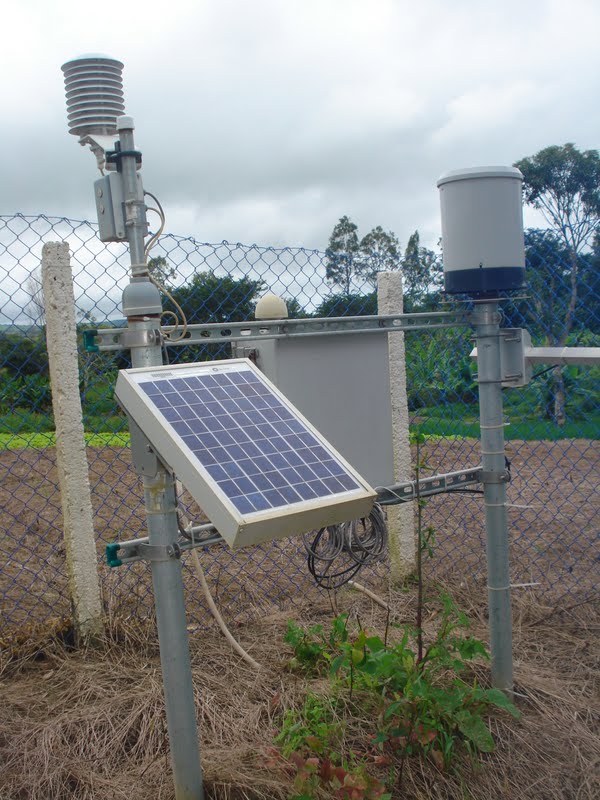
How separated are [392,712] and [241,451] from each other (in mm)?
1093

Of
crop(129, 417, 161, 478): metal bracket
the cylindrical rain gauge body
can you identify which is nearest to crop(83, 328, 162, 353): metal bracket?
crop(129, 417, 161, 478): metal bracket

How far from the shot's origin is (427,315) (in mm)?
2770

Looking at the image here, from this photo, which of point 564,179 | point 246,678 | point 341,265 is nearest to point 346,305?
point 341,265

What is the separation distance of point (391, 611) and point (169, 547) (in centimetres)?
201

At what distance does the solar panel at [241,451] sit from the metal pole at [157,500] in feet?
0.46

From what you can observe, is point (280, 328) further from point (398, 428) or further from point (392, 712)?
point (398, 428)

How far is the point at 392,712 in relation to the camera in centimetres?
247

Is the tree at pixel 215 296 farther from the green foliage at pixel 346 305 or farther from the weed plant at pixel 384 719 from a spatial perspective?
the weed plant at pixel 384 719

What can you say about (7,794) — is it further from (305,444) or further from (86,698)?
(305,444)

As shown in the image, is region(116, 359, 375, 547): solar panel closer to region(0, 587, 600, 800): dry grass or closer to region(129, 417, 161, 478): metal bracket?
region(129, 417, 161, 478): metal bracket

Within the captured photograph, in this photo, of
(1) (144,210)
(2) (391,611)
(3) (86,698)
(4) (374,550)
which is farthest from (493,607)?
(1) (144,210)

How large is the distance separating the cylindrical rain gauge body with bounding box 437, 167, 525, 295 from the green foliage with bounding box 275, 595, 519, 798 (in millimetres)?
1124

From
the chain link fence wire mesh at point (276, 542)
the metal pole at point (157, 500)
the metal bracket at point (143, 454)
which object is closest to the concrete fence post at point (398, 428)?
the chain link fence wire mesh at point (276, 542)

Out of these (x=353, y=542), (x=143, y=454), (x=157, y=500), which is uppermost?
(x=143, y=454)
